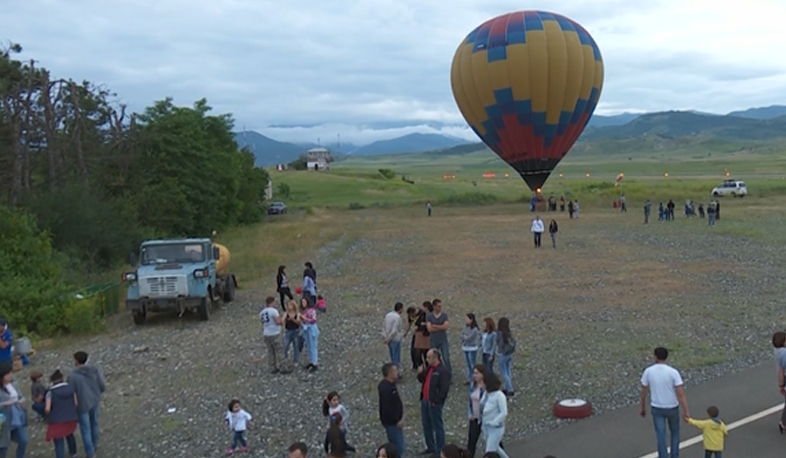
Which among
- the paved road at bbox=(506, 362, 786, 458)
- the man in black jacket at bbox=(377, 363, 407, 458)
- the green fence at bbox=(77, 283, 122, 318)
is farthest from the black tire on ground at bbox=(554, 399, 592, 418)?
the green fence at bbox=(77, 283, 122, 318)

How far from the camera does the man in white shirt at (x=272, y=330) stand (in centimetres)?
1525

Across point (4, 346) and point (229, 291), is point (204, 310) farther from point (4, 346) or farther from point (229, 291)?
point (4, 346)

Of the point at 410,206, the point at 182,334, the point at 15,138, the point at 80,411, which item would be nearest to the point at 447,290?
the point at 182,334

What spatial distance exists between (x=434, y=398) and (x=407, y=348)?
291 inches

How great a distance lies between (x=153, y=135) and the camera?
46375mm

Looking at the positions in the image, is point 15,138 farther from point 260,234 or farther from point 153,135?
point 260,234

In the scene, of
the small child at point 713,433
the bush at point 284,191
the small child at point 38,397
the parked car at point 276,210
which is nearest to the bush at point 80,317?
the small child at point 38,397

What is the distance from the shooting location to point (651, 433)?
11.2 metres

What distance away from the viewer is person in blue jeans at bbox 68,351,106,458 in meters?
11.0

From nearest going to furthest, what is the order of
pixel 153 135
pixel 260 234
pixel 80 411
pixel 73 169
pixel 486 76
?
pixel 80 411
pixel 486 76
pixel 73 169
pixel 153 135
pixel 260 234

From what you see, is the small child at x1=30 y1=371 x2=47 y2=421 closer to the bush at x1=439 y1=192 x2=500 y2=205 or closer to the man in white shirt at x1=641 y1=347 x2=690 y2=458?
the man in white shirt at x1=641 y1=347 x2=690 y2=458

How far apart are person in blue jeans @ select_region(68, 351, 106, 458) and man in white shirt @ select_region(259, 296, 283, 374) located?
431 cm

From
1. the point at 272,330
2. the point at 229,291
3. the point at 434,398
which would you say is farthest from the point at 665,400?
the point at 229,291

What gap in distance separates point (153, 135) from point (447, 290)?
26.8 metres
